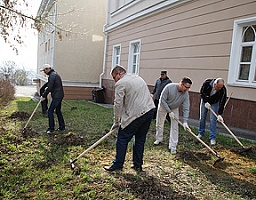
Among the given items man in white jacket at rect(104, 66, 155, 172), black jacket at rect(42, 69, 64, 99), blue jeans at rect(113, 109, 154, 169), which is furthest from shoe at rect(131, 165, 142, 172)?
black jacket at rect(42, 69, 64, 99)

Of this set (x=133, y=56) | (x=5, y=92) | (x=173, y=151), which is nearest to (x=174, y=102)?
(x=173, y=151)

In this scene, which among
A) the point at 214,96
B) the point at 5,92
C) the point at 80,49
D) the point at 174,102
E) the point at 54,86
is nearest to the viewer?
the point at 174,102

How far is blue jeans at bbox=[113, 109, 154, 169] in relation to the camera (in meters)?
3.50

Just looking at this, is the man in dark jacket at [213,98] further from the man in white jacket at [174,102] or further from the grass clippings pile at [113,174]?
the man in white jacket at [174,102]

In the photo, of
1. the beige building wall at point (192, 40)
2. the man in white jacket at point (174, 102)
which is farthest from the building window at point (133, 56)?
the man in white jacket at point (174, 102)

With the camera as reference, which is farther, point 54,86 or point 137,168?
point 54,86

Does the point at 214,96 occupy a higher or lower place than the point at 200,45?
lower

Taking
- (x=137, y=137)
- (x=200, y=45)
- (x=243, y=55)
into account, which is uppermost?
(x=200, y=45)

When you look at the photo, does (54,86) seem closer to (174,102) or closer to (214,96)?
(174,102)

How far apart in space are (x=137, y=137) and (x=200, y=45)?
4.82 meters

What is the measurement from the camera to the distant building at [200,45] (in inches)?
243

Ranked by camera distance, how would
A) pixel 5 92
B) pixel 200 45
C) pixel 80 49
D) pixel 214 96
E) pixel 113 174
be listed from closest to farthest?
pixel 113 174 → pixel 214 96 → pixel 200 45 → pixel 5 92 → pixel 80 49

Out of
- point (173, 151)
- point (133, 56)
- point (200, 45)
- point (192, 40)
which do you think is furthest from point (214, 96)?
point (133, 56)

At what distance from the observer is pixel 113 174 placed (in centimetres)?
360
